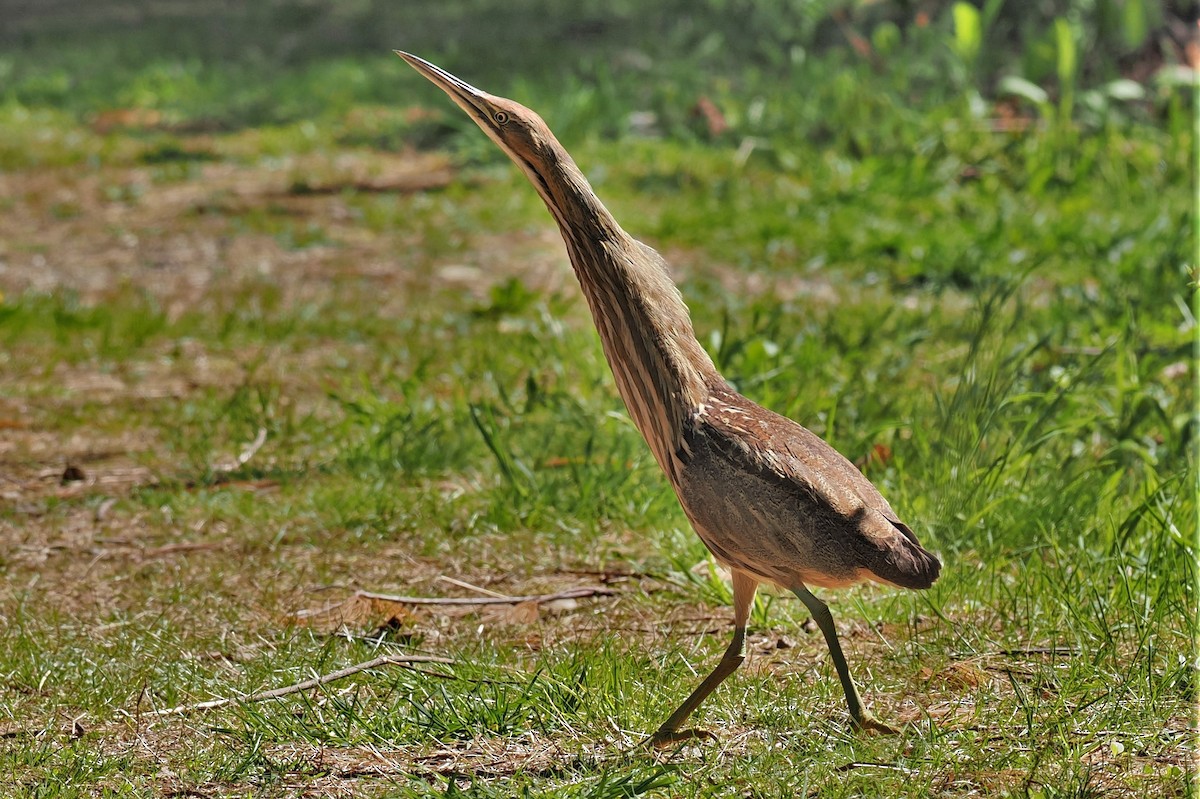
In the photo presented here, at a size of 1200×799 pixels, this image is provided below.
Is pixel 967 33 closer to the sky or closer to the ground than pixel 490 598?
closer to the sky

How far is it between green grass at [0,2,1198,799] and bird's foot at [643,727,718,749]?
0.04m

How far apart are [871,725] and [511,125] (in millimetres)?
1479

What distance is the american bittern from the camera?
9.61 feet

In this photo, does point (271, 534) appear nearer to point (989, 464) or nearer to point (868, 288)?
point (989, 464)

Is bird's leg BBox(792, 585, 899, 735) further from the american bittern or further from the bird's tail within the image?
the bird's tail

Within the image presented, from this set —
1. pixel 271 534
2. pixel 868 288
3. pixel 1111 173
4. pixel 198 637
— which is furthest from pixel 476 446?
pixel 1111 173

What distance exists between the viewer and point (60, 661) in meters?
3.51

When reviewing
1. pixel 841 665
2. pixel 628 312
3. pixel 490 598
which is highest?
pixel 628 312

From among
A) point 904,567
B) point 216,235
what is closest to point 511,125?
point 904,567

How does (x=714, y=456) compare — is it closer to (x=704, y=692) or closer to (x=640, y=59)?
(x=704, y=692)

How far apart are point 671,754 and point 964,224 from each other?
4.57 meters

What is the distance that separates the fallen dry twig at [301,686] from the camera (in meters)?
3.22

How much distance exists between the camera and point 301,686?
3.22 m

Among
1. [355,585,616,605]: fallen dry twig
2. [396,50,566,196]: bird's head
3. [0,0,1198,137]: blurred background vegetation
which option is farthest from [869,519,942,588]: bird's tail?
[0,0,1198,137]: blurred background vegetation
